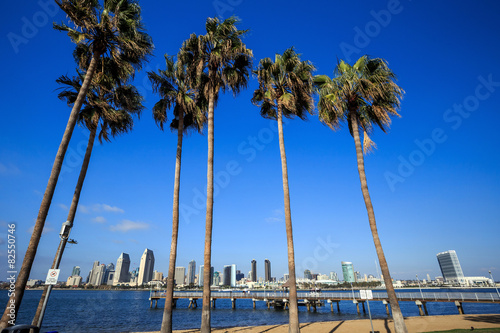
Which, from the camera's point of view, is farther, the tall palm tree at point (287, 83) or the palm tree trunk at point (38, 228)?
the tall palm tree at point (287, 83)

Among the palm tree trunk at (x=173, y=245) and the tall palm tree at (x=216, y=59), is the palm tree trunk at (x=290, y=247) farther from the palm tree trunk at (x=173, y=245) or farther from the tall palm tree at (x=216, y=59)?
the palm tree trunk at (x=173, y=245)

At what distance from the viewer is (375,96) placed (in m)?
15.7

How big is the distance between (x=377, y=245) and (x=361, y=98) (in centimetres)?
936

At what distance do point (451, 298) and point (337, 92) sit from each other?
3902 centimetres

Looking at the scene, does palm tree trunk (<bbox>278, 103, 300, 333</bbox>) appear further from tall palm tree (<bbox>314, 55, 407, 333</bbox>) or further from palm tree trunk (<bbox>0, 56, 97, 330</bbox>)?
palm tree trunk (<bbox>0, 56, 97, 330</bbox>)

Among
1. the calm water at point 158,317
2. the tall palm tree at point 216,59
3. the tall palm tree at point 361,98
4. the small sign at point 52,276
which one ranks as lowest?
the calm water at point 158,317

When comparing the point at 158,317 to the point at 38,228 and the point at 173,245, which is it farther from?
the point at 38,228

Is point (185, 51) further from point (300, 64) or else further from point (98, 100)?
point (300, 64)

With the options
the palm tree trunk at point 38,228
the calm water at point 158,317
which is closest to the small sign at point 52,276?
the palm tree trunk at point 38,228

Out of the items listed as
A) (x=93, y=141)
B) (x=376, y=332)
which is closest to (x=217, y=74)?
(x=93, y=141)

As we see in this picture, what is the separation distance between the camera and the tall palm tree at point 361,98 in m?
15.5

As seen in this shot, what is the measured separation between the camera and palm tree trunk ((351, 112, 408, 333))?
12.0 metres

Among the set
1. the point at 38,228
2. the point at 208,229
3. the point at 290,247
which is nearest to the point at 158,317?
the point at 208,229

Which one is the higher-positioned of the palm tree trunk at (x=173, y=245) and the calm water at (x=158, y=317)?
the palm tree trunk at (x=173, y=245)
